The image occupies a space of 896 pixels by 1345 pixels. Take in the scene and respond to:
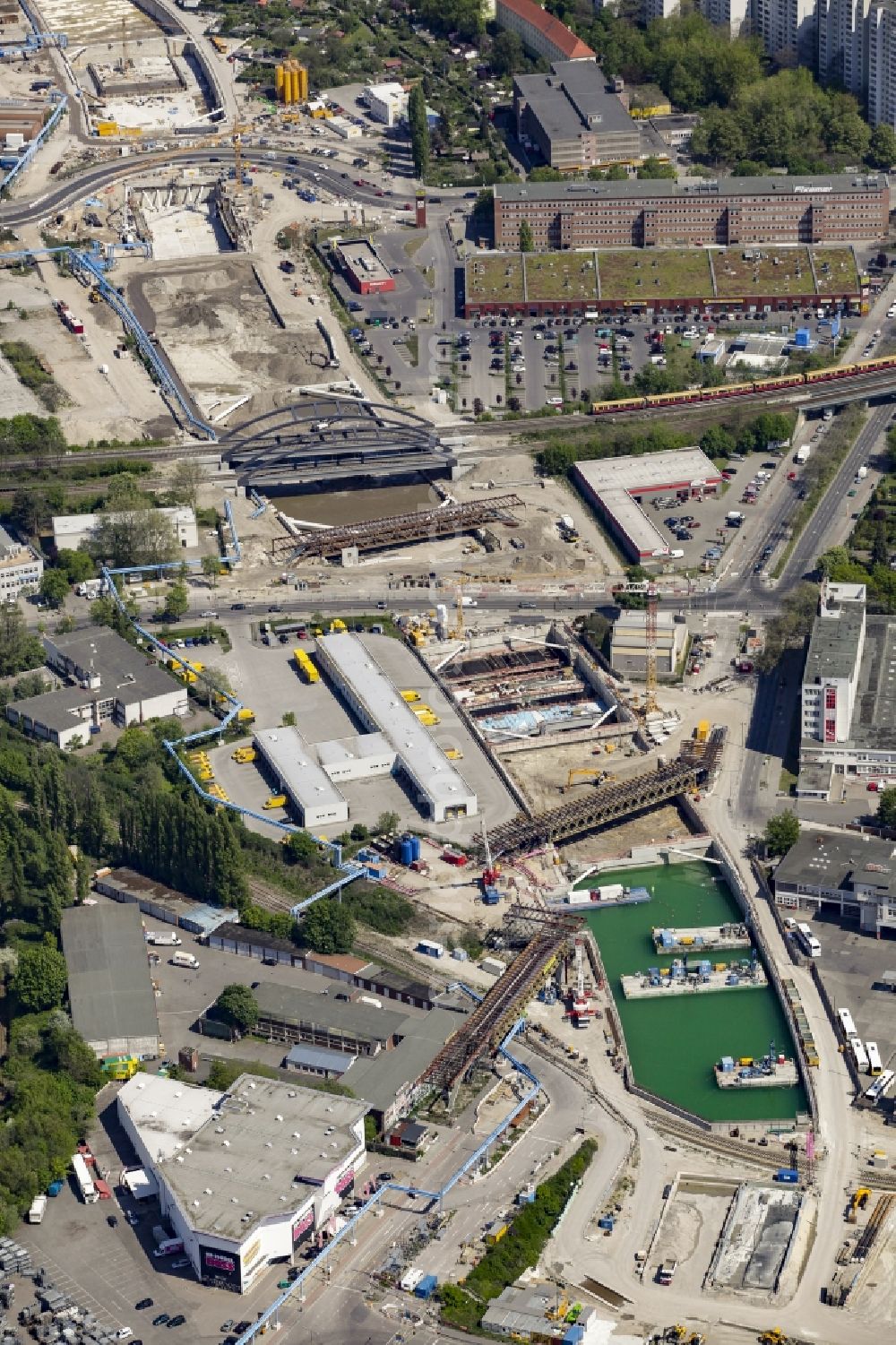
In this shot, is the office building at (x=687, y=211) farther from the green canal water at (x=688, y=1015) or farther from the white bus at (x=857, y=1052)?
the white bus at (x=857, y=1052)

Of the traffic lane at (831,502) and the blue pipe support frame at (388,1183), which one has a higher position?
the traffic lane at (831,502)

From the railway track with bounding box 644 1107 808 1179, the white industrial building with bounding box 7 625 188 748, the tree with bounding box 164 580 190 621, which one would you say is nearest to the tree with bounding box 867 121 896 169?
the tree with bounding box 164 580 190 621

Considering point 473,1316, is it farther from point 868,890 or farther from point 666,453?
point 666,453

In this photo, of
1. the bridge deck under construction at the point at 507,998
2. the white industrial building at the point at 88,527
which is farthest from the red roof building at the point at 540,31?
the bridge deck under construction at the point at 507,998

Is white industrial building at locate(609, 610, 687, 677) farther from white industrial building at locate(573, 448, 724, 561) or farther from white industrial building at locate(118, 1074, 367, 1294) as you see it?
white industrial building at locate(118, 1074, 367, 1294)

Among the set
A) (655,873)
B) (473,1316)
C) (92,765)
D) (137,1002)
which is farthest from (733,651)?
(473,1316)
